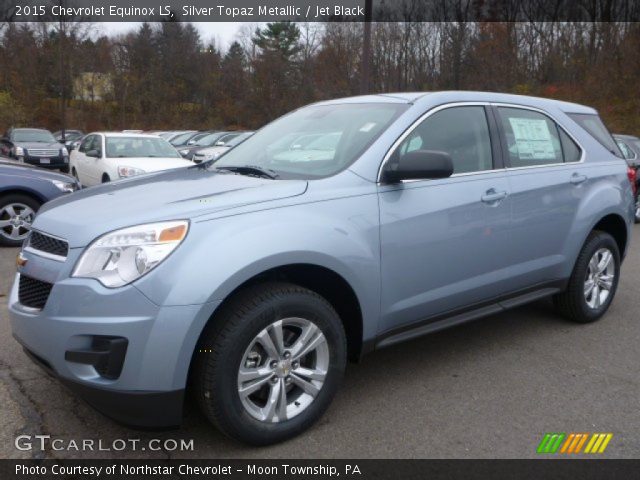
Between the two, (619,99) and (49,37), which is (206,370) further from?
(49,37)

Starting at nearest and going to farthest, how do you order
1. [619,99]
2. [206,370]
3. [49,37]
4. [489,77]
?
1. [206,370]
2. [619,99]
3. [489,77]
4. [49,37]

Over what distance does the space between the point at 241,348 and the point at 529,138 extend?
2712 mm

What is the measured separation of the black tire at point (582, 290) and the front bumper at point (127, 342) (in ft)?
10.4

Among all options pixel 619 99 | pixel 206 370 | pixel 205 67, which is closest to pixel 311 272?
pixel 206 370

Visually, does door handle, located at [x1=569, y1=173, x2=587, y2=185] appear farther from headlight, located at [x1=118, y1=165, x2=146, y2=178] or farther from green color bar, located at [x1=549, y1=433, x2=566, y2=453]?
headlight, located at [x1=118, y1=165, x2=146, y2=178]

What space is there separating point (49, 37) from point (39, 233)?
41.2 m

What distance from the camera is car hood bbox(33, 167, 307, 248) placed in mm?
2607

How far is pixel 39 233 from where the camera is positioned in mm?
2875

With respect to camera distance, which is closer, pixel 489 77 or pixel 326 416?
pixel 326 416

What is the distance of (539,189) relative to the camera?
3.97m

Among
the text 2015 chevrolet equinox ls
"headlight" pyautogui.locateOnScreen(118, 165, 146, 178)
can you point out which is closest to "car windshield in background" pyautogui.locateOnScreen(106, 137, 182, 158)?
"headlight" pyautogui.locateOnScreen(118, 165, 146, 178)

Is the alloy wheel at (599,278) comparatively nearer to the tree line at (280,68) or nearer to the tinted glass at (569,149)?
the tinted glass at (569,149)

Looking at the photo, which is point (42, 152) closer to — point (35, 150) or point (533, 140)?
point (35, 150)

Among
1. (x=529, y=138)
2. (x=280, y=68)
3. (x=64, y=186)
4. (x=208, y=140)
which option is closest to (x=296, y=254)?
(x=529, y=138)
